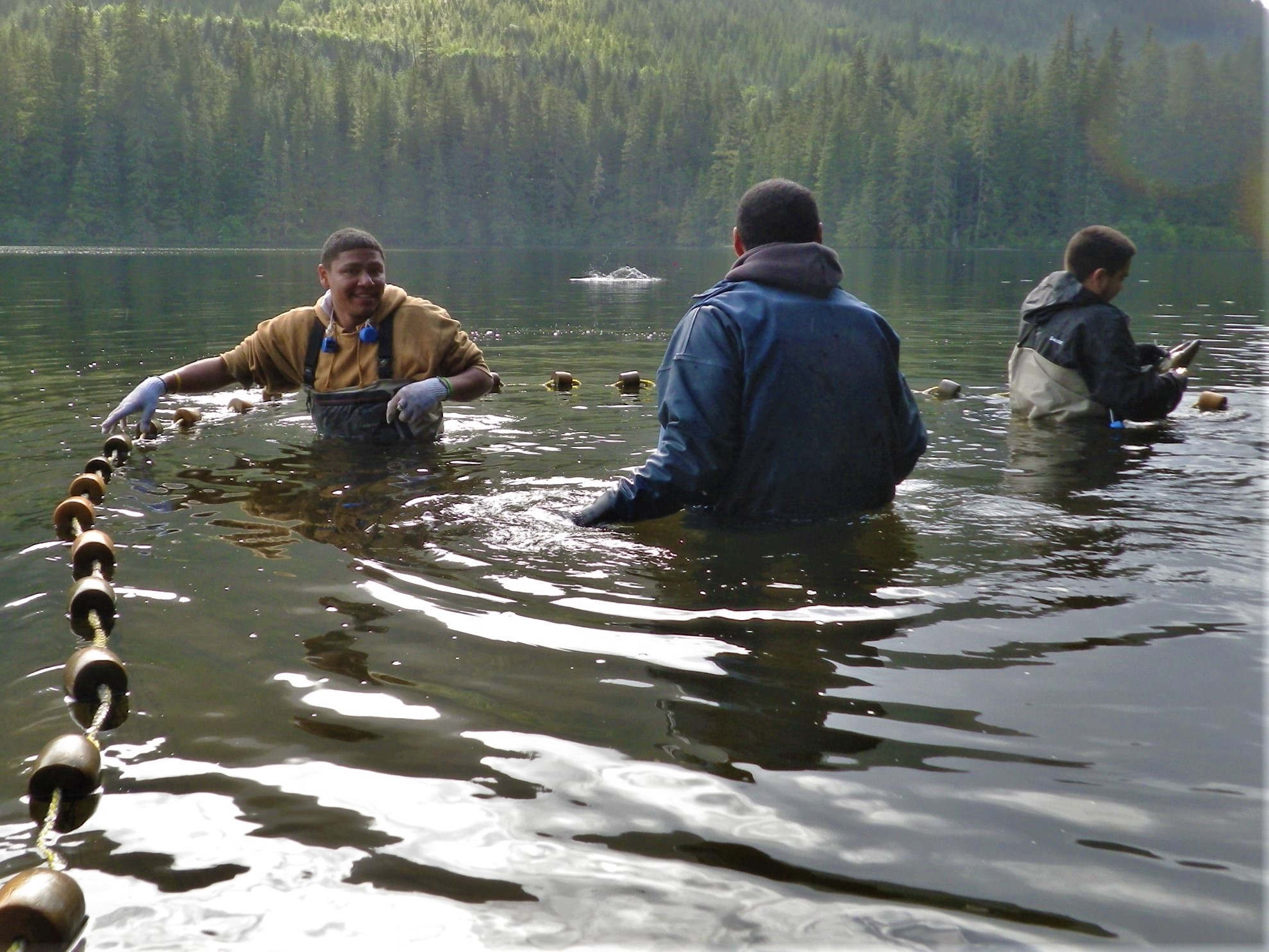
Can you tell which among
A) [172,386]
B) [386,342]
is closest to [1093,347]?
[386,342]

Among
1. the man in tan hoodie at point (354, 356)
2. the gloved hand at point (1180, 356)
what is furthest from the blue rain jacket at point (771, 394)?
the gloved hand at point (1180, 356)

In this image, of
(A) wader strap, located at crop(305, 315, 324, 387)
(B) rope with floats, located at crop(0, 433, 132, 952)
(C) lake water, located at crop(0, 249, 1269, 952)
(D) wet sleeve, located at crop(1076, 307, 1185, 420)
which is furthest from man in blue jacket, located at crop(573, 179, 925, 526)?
(D) wet sleeve, located at crop(1076, 307, 1185, 420)

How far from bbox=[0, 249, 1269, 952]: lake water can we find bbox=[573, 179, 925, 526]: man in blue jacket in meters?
0.35

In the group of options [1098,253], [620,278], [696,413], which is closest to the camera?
[696,413]

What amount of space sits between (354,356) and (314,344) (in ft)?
1.04

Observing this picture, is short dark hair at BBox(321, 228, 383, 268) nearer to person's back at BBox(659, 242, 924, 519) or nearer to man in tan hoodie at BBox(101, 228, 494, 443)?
man in tan hoodie at BBox(101, 228, 494, 443)

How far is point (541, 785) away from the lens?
3305 mm

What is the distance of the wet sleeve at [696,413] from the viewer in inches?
210

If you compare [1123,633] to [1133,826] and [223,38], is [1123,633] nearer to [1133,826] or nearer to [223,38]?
[1133,826]

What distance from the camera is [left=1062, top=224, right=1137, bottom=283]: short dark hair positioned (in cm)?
912

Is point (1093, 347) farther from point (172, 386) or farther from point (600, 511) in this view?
point (172, 386)

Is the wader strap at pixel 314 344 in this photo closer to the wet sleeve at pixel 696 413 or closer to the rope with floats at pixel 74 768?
the rope with floats at pixel 74 768

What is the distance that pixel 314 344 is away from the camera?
27.8 feet

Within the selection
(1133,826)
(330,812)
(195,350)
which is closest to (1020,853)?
(1133,826)
